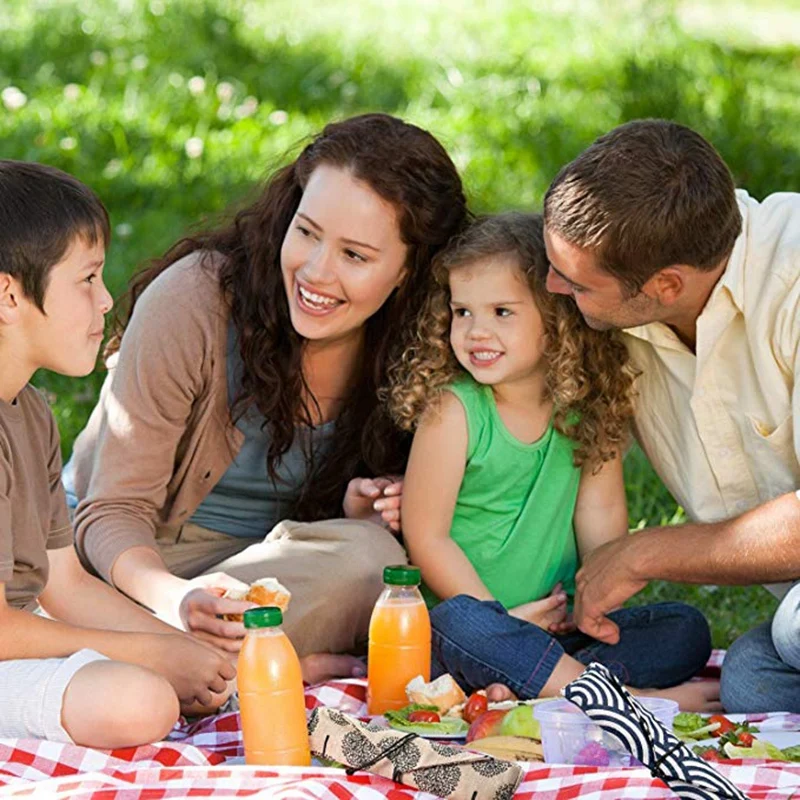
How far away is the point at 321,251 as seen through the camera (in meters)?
3.33

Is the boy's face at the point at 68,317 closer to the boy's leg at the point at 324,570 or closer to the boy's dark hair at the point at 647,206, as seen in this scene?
the boy's leg at the point at 324,570

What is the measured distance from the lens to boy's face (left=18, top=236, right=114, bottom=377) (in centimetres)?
285

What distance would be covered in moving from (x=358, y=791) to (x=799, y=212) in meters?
1.58

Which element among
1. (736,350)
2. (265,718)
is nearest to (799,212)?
(736,350)

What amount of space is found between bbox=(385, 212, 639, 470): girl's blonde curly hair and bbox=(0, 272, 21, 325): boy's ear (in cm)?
94

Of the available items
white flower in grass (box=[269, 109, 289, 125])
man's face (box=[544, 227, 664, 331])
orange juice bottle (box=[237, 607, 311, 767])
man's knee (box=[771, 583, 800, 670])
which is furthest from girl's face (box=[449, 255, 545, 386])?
white flower in grass (box=[269, 109, 289, 125])

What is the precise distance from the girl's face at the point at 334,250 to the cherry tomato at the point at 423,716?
0.86 metres

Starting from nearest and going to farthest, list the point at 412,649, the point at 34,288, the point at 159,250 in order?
1. the point at 34,288
2. the point at 412,649
3. the point at 159,250

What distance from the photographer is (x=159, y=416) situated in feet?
11.2

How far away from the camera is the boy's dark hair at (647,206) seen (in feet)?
10.2

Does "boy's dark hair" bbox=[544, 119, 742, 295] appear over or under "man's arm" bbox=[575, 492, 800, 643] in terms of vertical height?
over

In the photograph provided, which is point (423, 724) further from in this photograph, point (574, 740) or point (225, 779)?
point (225, 779)

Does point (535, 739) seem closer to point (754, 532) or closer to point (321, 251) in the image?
point (754, 532)

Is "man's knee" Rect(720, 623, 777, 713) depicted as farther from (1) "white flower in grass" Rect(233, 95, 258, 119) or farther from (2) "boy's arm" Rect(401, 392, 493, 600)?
(1) "white flower in grass" Rect(233, 95, 258, 119)
